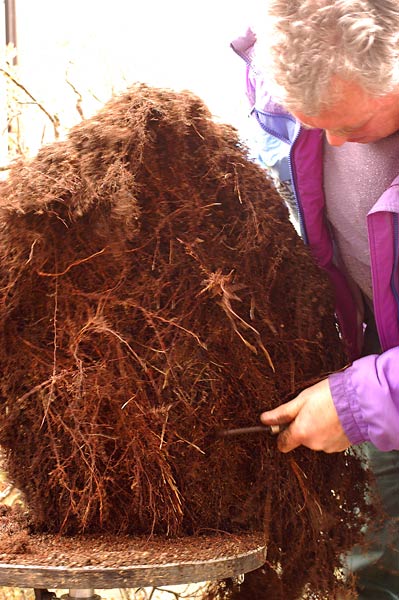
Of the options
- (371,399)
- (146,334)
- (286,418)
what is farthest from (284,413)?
(146,334)

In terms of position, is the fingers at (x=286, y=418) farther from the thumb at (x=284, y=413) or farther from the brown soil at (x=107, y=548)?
the brown soil at (x=107, y=548)

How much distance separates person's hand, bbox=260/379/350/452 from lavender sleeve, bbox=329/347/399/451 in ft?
0.04

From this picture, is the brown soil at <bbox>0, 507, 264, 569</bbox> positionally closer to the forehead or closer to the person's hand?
the person's hand

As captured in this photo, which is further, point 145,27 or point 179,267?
point 145,27

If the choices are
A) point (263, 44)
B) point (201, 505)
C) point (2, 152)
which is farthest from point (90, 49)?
point (201, 505)

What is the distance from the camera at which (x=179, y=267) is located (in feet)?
3.61

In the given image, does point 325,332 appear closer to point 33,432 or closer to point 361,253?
point 361,253

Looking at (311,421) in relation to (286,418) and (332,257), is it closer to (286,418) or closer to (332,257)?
(286,418)

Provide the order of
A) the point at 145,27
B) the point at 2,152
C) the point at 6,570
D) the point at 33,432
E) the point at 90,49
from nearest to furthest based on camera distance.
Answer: the point at 6,570
the point at 33,432
the point at 90,49
the point at 2,152
the point at 145,27

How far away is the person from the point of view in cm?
90

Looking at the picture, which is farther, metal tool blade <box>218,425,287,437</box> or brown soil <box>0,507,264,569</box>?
metal tool blade <box>218,425,287,437</box>

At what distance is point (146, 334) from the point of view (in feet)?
3.56

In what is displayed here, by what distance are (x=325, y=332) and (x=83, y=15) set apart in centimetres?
227

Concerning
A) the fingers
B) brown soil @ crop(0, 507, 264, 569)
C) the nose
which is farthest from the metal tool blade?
the nose
